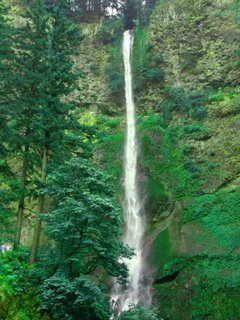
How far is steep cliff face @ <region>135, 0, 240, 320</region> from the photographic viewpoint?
1978 cm

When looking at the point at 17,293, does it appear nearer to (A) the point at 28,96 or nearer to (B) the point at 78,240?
(B) the point at 78,240

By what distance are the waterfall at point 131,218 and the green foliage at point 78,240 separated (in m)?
1.97

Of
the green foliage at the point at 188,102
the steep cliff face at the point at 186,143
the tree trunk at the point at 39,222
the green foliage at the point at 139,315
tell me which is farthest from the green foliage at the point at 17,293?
the green foliage at the point at 188,102

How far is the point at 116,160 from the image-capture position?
99.1 feet

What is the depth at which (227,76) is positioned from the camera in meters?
33.3

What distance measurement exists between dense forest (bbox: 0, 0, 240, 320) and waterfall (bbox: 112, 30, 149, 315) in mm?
348

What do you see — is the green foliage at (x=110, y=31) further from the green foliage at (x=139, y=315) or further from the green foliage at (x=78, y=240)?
the green foliage at (x=139, y=315)

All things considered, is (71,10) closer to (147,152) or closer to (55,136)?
(147,152)

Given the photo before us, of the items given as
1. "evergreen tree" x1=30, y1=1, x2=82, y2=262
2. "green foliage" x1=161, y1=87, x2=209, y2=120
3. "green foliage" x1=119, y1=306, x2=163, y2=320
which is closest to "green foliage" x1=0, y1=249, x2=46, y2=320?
"evergreen tree" x1=30, y1=1, x2=82, y2=262

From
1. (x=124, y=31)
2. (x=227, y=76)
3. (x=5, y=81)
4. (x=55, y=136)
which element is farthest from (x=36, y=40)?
(x=124, y=31)

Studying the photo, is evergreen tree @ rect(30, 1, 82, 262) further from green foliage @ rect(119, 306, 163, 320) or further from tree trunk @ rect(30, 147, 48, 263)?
green foliage @ rect(119, 306, 163, 320)

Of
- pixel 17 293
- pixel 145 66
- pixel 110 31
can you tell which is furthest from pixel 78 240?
pixel 110 31

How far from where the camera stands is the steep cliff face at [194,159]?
19781mm

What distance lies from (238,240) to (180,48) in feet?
69.3
